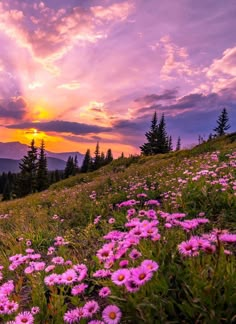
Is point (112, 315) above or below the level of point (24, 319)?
above

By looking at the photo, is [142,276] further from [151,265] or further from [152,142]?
[152,142]

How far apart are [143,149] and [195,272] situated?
64.2 m

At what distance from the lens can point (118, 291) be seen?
232 cm

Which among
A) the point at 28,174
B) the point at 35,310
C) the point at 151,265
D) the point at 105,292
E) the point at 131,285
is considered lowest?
the point at 35,310

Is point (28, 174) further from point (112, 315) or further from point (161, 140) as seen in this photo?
point (112, 315)

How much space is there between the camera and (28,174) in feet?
208

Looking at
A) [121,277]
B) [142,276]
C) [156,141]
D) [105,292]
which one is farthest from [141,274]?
[156,141]

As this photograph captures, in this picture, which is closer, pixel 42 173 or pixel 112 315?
pixel 112 315

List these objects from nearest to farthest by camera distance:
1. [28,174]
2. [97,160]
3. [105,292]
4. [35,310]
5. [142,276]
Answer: [142,276] < [105,292] < [35,310] < [28,174] < [97,160]

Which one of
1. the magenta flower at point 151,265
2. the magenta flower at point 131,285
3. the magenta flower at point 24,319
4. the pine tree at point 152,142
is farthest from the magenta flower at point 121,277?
the pine tree at point 152,142

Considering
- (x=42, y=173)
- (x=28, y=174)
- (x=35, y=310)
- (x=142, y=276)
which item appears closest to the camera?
(x=142, y=276)

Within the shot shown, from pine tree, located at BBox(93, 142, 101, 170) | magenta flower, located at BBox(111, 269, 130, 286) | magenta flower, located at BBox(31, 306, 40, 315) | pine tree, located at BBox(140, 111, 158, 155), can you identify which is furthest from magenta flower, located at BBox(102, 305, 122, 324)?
pine tree, located at BBox(93, 142, 101, 170)

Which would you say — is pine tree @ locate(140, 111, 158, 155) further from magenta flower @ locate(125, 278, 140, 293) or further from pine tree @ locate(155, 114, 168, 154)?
magenta flower @ locate(125, 278, 140, 293)

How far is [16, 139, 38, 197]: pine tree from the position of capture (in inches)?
2500
